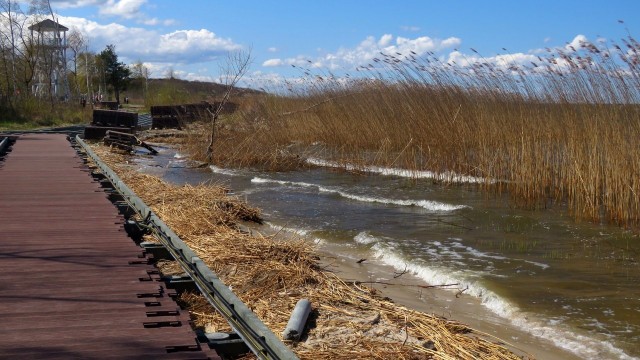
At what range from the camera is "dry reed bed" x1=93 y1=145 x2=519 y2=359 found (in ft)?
16.4

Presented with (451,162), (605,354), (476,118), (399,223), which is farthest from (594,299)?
(451,162)

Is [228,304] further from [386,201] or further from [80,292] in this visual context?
[386,201]

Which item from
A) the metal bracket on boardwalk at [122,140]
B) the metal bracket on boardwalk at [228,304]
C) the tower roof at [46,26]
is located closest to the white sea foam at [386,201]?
the metal bracket on boardwalk at [228,304]

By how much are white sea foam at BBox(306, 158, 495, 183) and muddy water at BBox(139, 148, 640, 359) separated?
13 centimetres

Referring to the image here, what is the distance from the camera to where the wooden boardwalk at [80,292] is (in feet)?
13.1

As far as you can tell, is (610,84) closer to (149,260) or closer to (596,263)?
(596,263)

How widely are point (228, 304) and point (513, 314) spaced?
3.04 meters

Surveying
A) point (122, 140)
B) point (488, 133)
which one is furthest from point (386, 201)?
point (122, 140)

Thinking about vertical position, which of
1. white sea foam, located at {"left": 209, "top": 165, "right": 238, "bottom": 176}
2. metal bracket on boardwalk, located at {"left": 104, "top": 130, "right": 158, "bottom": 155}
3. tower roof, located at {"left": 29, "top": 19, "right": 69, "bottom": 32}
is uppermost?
tower roof, located at {"left": 29, "top": 19, "right": 69, "bottom": 32}

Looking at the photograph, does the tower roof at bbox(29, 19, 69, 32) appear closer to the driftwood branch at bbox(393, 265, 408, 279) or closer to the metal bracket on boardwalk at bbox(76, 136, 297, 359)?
the driftwood branch at bbox(393, 265, 408, 279)

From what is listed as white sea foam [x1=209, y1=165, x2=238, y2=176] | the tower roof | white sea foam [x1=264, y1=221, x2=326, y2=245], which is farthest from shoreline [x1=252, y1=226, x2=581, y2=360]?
the tower roof

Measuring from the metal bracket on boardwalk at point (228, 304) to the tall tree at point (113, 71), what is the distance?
67747 mm

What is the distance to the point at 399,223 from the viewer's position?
12.1 m

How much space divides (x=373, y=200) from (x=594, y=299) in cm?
758
